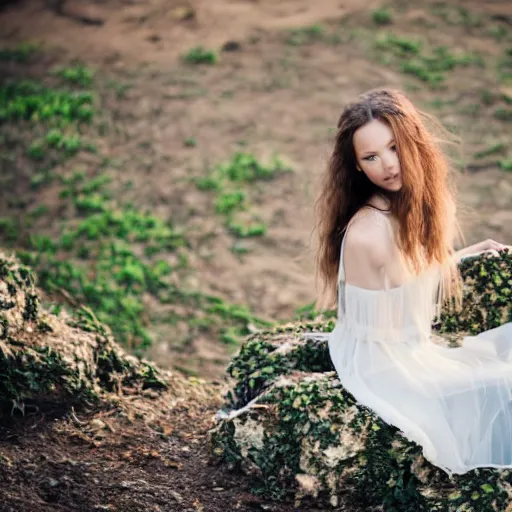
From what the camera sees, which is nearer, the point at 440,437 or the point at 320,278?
the point at 440,437

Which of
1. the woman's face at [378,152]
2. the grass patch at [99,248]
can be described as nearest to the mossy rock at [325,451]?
the woman's face at [378,152]

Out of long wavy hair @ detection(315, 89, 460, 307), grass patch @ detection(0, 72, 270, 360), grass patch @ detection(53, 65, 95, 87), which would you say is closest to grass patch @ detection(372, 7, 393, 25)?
grass patch @ detection(0, 72, 270, 360)

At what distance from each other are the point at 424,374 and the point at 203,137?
4682 mm

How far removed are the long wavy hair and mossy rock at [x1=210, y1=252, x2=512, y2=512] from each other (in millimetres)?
519

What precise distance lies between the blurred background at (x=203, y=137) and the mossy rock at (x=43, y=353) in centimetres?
91

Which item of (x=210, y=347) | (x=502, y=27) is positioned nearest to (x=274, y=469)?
(x=210, y=347)

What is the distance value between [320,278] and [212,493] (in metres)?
1.02

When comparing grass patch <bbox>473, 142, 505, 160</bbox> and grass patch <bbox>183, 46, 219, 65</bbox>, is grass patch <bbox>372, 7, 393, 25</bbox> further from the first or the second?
grass patch <bbox>473, 142, 505, 160</bbox>

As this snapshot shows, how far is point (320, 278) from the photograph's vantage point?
3.33 metres

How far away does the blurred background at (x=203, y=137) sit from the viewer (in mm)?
5375

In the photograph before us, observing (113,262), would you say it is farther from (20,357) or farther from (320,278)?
(320,278)

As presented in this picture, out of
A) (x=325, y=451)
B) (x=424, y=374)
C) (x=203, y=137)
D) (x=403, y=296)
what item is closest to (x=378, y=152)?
(x=403, y=296)

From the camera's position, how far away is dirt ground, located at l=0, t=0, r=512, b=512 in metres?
3.14

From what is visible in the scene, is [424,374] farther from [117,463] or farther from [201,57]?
[201,57]
